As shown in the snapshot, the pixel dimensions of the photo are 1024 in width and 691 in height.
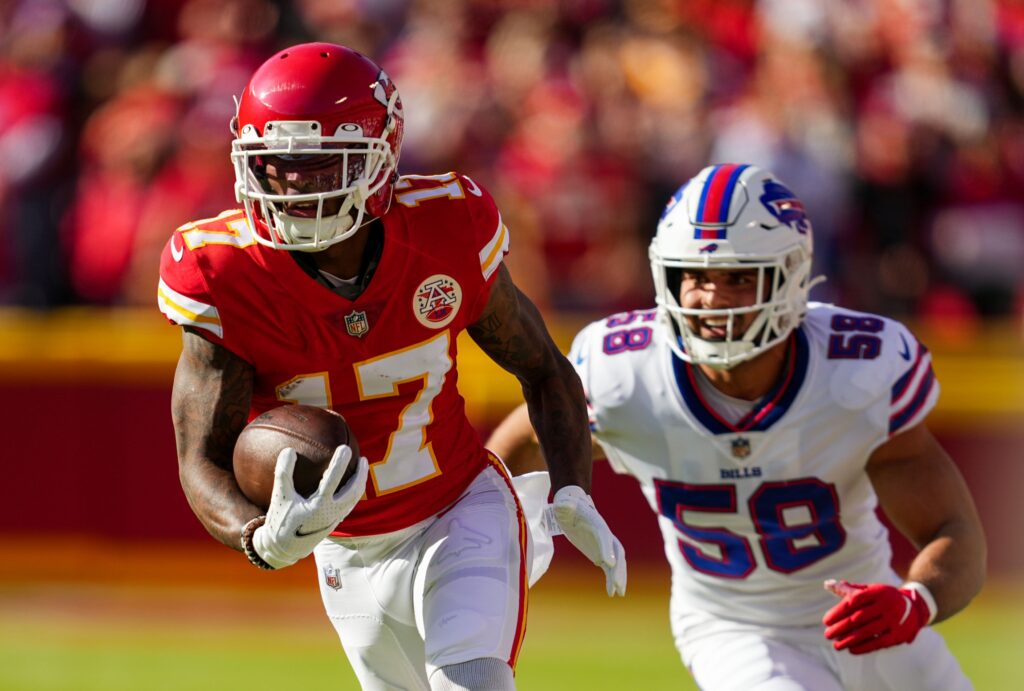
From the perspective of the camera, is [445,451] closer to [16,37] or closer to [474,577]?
[474,577]

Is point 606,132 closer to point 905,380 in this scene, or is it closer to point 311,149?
point 905,380

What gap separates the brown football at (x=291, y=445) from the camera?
3244 millimetres

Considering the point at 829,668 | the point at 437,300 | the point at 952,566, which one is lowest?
the point at 829,668

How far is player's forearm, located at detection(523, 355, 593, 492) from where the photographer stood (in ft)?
12.8

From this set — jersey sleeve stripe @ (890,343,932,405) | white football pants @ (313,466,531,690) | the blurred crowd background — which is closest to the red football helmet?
white football pants @ (313,466,531,690)

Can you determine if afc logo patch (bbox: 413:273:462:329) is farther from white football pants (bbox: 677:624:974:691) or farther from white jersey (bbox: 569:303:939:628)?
white football pants (bbox: 677:624:974:691)

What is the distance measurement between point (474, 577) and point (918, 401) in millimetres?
1226

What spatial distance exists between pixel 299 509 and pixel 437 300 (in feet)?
2.47

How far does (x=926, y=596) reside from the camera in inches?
151

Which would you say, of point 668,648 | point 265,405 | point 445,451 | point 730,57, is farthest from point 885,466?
point 730,57

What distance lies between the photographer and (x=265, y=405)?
3791mm

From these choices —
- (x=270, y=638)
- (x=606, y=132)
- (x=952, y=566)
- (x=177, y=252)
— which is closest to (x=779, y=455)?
(x=952, y=566)

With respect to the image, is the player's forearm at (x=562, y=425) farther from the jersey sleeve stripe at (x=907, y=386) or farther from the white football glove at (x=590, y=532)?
the jersey sleeve stripe at (x=907, y=386)

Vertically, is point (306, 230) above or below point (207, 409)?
above
